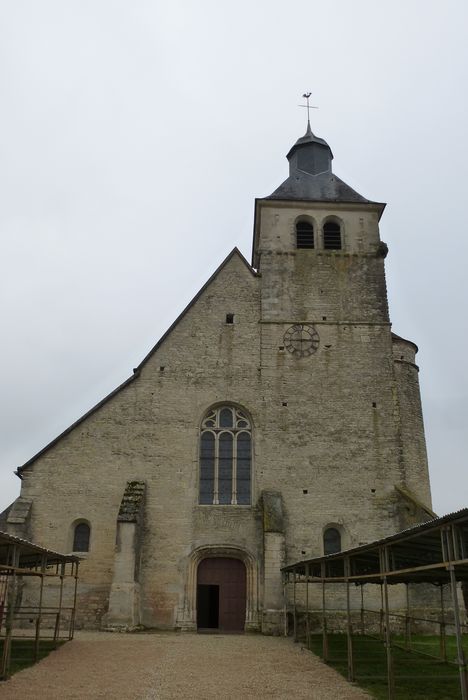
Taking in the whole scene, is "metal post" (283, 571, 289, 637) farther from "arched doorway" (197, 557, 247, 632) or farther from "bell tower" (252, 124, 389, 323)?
"bell tower" (252, 124, 389, 323)

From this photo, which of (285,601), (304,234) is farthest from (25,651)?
(304,234)

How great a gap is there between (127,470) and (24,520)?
3.24m

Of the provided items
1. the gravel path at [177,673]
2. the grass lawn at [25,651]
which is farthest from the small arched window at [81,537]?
the gravel path at [177,673]

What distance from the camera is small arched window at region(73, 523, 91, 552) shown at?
17656 mm

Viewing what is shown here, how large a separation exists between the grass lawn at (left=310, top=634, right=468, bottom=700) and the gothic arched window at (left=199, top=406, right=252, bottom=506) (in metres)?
4.74

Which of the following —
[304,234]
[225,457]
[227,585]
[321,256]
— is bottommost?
[227,585]

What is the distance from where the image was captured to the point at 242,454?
19.2 metres

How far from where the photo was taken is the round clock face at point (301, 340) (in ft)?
67.2

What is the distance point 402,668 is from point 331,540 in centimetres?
682

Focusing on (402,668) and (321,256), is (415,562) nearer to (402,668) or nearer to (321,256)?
(402,668)

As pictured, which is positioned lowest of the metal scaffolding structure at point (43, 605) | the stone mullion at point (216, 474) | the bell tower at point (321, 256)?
the metal scaffolding structure at point (43, 605)

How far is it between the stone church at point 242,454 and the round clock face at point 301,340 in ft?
0.16

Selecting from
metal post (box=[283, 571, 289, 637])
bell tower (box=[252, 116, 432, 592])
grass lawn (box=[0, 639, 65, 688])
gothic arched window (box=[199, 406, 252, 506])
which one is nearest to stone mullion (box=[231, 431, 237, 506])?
gothic arched window (box=[199, 406, 252, 506])

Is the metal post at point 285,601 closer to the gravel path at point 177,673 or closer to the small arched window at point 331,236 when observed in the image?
the gravel path at point 177,673
